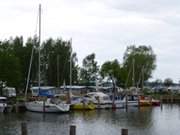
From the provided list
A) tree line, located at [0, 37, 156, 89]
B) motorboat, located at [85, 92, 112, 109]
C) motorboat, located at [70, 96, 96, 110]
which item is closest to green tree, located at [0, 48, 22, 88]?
tree line, located at [0, 37, 156, 89]

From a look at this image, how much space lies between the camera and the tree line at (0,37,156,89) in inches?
4407

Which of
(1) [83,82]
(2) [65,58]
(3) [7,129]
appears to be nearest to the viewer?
(3) [7,129]

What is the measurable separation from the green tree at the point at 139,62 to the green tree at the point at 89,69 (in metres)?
10.3

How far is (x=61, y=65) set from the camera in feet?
495

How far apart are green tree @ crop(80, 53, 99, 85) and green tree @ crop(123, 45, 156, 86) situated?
10254 millimetres

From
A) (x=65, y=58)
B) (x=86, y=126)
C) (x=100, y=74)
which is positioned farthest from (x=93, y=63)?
(x=86, y=126)

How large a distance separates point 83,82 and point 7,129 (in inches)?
A: 4619

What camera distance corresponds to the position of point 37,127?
65188mm

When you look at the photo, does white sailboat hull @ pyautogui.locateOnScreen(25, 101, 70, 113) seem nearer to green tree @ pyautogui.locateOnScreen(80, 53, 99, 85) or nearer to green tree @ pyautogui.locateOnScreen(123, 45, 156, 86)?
green tree @ pyautogui.locateOnScreen(123, 45, 156, 86)

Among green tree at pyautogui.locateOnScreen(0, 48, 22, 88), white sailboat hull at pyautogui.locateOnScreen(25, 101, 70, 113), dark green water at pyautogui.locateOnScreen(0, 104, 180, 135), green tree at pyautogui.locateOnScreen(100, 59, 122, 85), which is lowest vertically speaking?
dark green water at pyautogui.locateOnScreen(0, 104, 180, 135)

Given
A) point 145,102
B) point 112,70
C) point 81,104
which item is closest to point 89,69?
point 112,70

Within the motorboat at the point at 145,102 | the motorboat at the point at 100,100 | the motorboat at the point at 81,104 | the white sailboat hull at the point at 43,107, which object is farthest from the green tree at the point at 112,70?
the white sailboat hull at the point at 43,107

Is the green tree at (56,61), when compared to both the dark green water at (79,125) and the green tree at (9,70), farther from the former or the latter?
the dark green water at (79,125)

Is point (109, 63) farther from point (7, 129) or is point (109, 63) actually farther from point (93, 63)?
point (7, 129)
